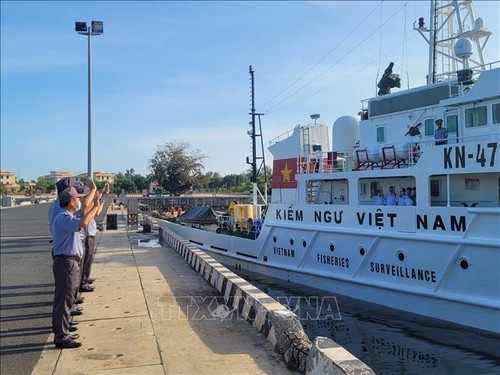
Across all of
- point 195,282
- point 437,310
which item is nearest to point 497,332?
point 437,310

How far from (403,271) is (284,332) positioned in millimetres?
6109

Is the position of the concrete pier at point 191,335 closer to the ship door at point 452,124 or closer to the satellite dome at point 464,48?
the ship door at point 452,124

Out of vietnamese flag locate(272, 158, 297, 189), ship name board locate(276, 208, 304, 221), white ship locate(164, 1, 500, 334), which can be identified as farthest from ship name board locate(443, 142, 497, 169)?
vietnamese flag locate(272, 158, 297, 189)

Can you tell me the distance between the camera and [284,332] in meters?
4.33

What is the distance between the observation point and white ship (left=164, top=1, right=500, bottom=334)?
8.54 m

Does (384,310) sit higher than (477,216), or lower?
lower

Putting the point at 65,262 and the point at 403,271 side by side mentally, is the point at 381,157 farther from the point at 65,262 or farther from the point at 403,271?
the point at 65,262

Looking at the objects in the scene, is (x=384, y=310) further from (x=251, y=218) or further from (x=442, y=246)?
(x=251, y=218)

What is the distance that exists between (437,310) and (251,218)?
8.61 metres

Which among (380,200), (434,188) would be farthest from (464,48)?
(380,200)

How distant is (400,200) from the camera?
10.2 meters

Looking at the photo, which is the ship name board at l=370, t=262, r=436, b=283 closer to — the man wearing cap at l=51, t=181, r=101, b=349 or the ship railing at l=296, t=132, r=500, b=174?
the ship railing at l=296, t=132, r=500, b=174

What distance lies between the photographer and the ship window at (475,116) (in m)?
9.89

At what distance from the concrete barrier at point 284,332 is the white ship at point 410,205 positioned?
4304 mm
